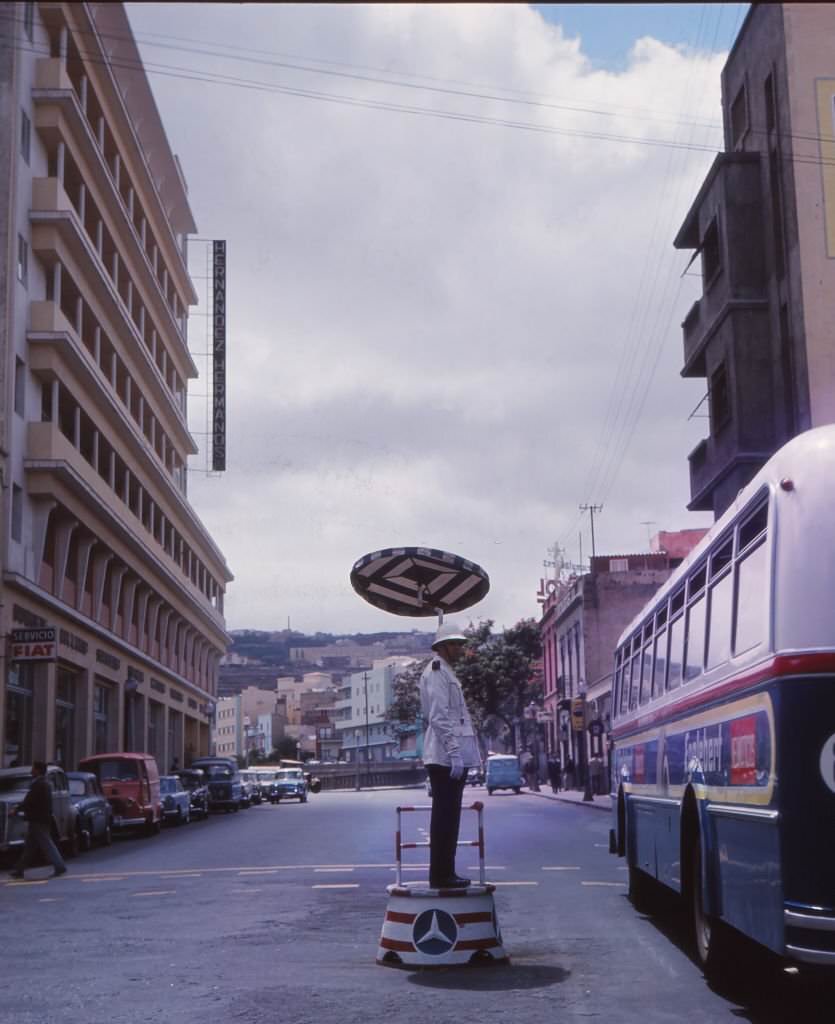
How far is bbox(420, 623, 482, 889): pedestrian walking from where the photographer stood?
33.0ft

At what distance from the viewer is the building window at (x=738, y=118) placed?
1287 inches

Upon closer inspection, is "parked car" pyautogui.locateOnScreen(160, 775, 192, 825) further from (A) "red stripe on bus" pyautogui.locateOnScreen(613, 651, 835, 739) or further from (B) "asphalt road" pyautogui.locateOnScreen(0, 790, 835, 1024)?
(A) "red stripe on bus" pyautogui.locateOnScreen(613, 651, 835, 739)

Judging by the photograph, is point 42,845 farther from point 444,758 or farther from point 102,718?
point 102,718

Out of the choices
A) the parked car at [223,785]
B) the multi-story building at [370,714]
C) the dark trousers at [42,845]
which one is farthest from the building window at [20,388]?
the multi-story building at [370,714]

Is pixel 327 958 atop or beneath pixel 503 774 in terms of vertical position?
beneath

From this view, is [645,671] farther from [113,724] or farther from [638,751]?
[113,724]

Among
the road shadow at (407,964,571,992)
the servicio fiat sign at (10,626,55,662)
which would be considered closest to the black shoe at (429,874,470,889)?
the road shadow at (407,964,571,992)

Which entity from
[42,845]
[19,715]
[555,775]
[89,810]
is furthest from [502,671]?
[42,845]

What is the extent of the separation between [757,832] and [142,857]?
19.1 m

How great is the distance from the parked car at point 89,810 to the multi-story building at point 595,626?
2924cm

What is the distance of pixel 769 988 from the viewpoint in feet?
29.4

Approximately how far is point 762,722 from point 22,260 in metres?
33.7

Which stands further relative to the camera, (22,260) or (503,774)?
(503,774)

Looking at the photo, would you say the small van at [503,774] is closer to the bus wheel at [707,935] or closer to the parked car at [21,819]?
the parked car at [21,819]
